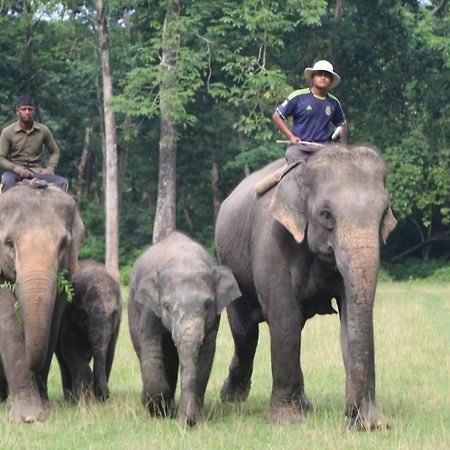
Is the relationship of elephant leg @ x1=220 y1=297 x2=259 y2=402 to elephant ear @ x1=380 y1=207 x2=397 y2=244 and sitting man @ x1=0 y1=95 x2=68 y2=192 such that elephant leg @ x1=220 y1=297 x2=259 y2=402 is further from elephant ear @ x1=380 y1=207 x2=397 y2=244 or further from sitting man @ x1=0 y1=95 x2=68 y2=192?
elephant ear @ x1=380 y1=207 x2=397 y2=244

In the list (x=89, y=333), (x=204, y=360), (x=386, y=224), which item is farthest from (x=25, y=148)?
(x=386, y=224)

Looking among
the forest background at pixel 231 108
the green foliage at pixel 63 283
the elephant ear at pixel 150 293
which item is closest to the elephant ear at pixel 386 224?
the elephant ear at pixel 150 293

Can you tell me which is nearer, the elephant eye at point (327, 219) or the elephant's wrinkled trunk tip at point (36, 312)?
the elephant eye at point (327, 219)

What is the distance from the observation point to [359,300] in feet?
30.8

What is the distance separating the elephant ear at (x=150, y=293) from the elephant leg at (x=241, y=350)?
1.97 m

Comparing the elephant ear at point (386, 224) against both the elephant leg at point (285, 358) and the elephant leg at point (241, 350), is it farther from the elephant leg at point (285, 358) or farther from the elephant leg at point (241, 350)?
the elephant leg at point (241, 350)

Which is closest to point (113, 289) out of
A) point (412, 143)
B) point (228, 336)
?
point (228, 336)

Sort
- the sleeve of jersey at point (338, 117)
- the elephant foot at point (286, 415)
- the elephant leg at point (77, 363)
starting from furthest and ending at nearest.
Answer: the elephant leg at point (77, 363), the sleeve of jersey at point (338, 117), the elephant foot at point (286, 415)

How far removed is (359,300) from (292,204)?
3.94 ft

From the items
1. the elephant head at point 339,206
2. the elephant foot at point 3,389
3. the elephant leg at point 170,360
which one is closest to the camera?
the elephant head at point 339,206

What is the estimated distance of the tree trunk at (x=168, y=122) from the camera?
30.3m

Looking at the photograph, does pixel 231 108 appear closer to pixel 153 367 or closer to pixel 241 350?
pixel 241 350

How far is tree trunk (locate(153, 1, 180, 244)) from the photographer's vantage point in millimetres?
30281

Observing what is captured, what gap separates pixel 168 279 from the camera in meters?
10.1
